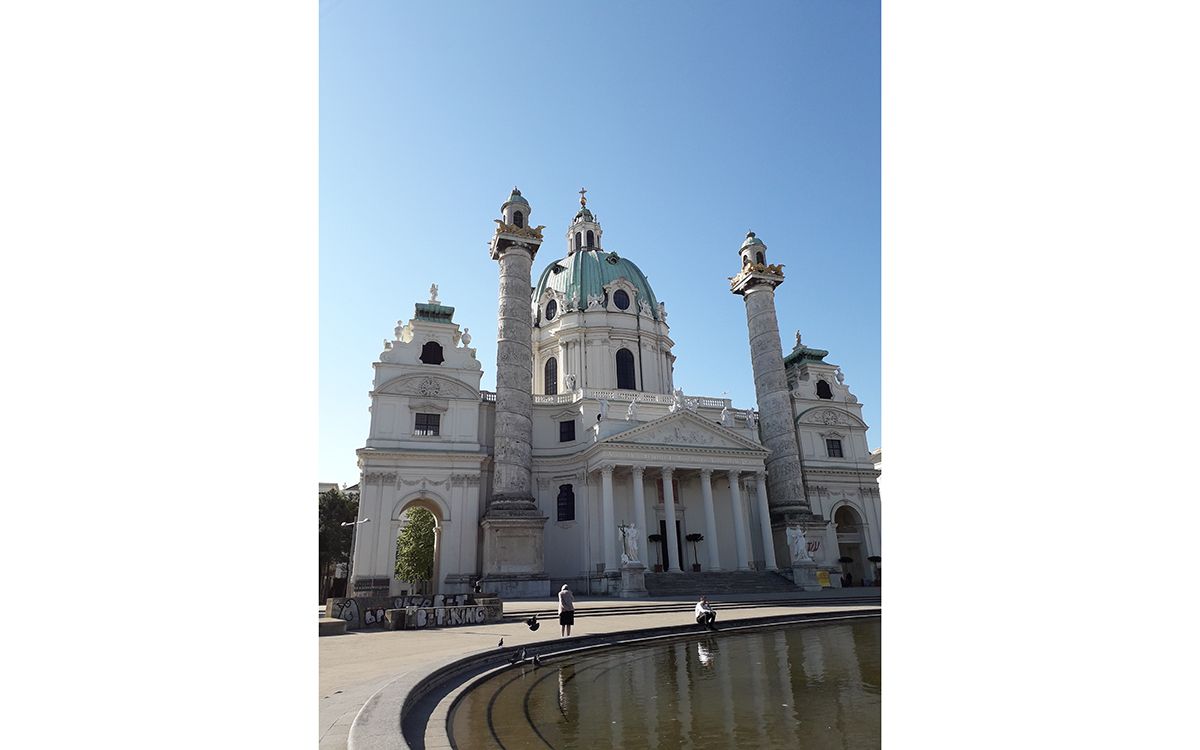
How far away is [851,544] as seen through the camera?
145 feet

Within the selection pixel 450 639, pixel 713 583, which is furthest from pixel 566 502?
pixel 450 639

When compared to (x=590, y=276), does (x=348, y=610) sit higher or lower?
lower

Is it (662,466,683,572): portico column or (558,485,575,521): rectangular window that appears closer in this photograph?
(662,466,683,572): portico column

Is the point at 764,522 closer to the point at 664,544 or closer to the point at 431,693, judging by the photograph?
the point at 664,544

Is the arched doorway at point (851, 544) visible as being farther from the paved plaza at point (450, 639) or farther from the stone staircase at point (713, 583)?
the paved plaza at point (450, 639)

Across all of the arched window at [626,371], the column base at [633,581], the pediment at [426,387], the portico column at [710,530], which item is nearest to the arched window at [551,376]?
the arched window at [626,371]

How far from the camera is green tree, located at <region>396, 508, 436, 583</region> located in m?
48.4

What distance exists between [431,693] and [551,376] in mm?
39988

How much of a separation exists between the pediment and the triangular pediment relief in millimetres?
10139

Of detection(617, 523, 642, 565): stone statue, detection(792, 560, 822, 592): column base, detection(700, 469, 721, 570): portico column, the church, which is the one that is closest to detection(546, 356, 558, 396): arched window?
the church

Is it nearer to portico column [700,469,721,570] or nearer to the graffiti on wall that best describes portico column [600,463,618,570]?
portico column [700,469,721,570]
